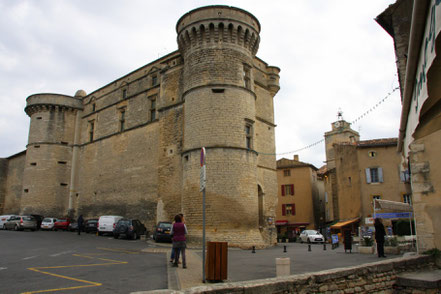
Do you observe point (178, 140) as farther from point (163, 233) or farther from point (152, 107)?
point (163, 233)

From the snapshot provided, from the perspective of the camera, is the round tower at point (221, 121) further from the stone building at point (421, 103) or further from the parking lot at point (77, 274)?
the stone building at point (421, 103)

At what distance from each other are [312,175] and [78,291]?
40.7m

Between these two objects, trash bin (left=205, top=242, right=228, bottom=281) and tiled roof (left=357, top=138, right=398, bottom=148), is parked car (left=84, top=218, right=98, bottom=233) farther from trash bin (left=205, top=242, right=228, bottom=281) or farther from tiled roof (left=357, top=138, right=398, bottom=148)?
tiled roof (left=357, top=138, right=398, bottom=148)

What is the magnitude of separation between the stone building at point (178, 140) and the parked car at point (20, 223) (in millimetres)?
4428

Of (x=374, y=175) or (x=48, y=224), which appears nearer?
(x=48, y=224)

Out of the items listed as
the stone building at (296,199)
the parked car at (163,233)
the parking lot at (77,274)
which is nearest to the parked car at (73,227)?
the parked car at (163,233)

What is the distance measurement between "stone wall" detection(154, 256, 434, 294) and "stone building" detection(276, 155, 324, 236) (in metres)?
33.6

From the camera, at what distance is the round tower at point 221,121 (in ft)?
63.3

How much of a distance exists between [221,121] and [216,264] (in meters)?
13.5

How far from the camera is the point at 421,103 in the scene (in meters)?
3.86

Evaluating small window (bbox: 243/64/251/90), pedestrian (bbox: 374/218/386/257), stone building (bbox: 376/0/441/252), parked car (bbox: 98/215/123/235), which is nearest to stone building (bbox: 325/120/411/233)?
small window (bbox: 243/64/251/90)

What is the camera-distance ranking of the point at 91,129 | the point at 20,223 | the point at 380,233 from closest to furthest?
the point at 380,233
the point at 20,223
the point at 91,129

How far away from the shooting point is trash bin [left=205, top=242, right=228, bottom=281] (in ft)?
24.8

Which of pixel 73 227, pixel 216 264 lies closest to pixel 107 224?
pixel 73 227
